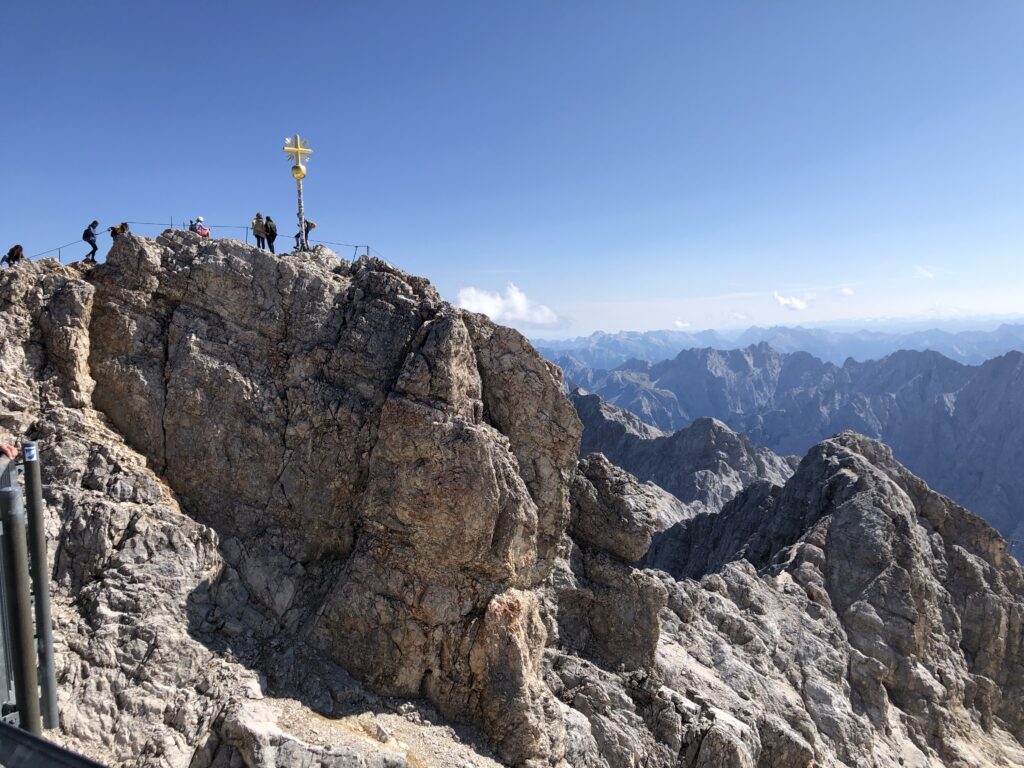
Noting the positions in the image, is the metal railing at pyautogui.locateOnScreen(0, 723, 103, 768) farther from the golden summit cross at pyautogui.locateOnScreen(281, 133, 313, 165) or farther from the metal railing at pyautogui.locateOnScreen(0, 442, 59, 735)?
the golden summit cross at pyautogui.locateOnScreen(281, 133, 313, 165)

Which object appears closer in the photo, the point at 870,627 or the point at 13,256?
the point at 13,256

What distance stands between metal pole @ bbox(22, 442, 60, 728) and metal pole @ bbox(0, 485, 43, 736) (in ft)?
0.66

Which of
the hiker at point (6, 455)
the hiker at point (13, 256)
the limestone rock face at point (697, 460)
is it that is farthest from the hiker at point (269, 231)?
the limestone rock face at point (697, 460)

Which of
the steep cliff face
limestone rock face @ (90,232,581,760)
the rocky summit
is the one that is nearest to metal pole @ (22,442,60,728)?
the rocky summit

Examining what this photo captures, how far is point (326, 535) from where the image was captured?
88.8ft

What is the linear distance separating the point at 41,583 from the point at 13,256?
25.7 meters

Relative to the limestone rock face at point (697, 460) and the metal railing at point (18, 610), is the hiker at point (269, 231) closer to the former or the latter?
the metal railing at point (18, 610)

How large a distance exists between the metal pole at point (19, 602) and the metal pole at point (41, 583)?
0.66ft

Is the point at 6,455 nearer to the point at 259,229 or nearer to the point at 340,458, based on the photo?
the point at 340,458

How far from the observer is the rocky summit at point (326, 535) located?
21.2 m

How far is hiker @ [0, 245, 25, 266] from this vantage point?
86.5 ft

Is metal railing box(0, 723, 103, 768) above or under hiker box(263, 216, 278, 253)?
under

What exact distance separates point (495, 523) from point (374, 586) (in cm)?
558

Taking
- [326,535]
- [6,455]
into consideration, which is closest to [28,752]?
[6,455]
